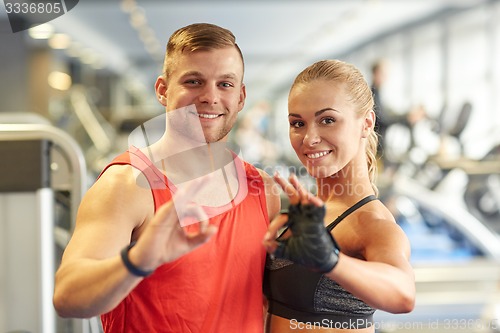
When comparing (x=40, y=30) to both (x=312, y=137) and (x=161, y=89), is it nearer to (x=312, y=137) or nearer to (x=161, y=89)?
(x=161, y=89)

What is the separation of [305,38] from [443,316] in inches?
306

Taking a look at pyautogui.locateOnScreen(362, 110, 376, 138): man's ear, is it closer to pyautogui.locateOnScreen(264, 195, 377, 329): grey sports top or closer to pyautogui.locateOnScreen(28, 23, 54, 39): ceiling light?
pyautogui.locateOnScreen(264, 195, 377, 329): grey sports top

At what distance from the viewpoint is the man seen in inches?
41.8

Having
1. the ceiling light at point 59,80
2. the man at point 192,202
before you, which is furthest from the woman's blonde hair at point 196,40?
the ceiling light at point 59,80

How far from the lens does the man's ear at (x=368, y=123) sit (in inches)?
45.8

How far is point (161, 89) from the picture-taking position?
117 centimetres

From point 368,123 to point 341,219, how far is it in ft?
0.56

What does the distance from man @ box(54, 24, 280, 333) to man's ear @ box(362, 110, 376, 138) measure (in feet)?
0.71

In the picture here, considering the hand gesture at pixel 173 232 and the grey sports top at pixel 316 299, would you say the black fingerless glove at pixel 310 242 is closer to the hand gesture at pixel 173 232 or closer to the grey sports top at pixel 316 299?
the hand gesture at pixel 173 232

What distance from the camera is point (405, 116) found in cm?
582

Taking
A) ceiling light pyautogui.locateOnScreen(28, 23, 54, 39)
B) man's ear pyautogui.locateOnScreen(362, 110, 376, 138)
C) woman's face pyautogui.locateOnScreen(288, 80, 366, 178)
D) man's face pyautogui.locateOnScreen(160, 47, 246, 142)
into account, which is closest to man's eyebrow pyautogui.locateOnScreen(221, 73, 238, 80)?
man's face pyautogui.locateOnScreen(160, 47, 246, 142)

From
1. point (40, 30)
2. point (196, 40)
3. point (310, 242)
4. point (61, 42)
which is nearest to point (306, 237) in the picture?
point (310, 242)

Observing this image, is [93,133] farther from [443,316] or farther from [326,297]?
[326,297]

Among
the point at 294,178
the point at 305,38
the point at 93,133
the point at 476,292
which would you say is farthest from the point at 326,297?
the point at 305,38
